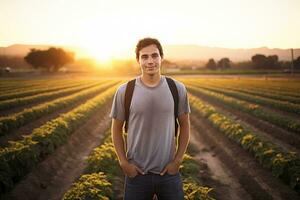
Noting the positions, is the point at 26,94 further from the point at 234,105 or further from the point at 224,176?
the point at 224,176

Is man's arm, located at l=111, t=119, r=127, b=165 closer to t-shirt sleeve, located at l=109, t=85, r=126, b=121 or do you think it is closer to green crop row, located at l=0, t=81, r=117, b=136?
t-shirt sleeve, located at l=109, t=85, r=126, b=121

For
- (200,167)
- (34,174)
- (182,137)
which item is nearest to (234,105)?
(200,167)

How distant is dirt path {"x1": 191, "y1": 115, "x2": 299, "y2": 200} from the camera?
773 centimetres

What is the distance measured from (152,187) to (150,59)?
1334 mm

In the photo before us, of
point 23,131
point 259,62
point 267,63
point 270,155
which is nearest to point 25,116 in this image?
point 23,131

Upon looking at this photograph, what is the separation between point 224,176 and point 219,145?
3250 mm

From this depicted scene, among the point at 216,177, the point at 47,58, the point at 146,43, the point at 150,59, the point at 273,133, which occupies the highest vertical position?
the point at 47,58

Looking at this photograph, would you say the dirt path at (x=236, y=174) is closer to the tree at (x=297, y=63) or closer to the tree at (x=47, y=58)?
the tree at (x=297, y=63)

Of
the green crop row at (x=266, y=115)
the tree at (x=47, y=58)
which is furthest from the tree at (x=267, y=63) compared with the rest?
the green crop row at (x=266, y=115)

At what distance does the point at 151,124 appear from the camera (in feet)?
10.8

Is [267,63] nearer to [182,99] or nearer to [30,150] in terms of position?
[30,150]

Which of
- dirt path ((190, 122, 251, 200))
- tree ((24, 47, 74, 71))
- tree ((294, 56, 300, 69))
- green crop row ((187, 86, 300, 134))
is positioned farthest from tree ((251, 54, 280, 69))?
dirt path ((190, 122, 251, 200))

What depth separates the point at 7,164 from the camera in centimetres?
798

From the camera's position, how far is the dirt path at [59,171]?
7746mm
